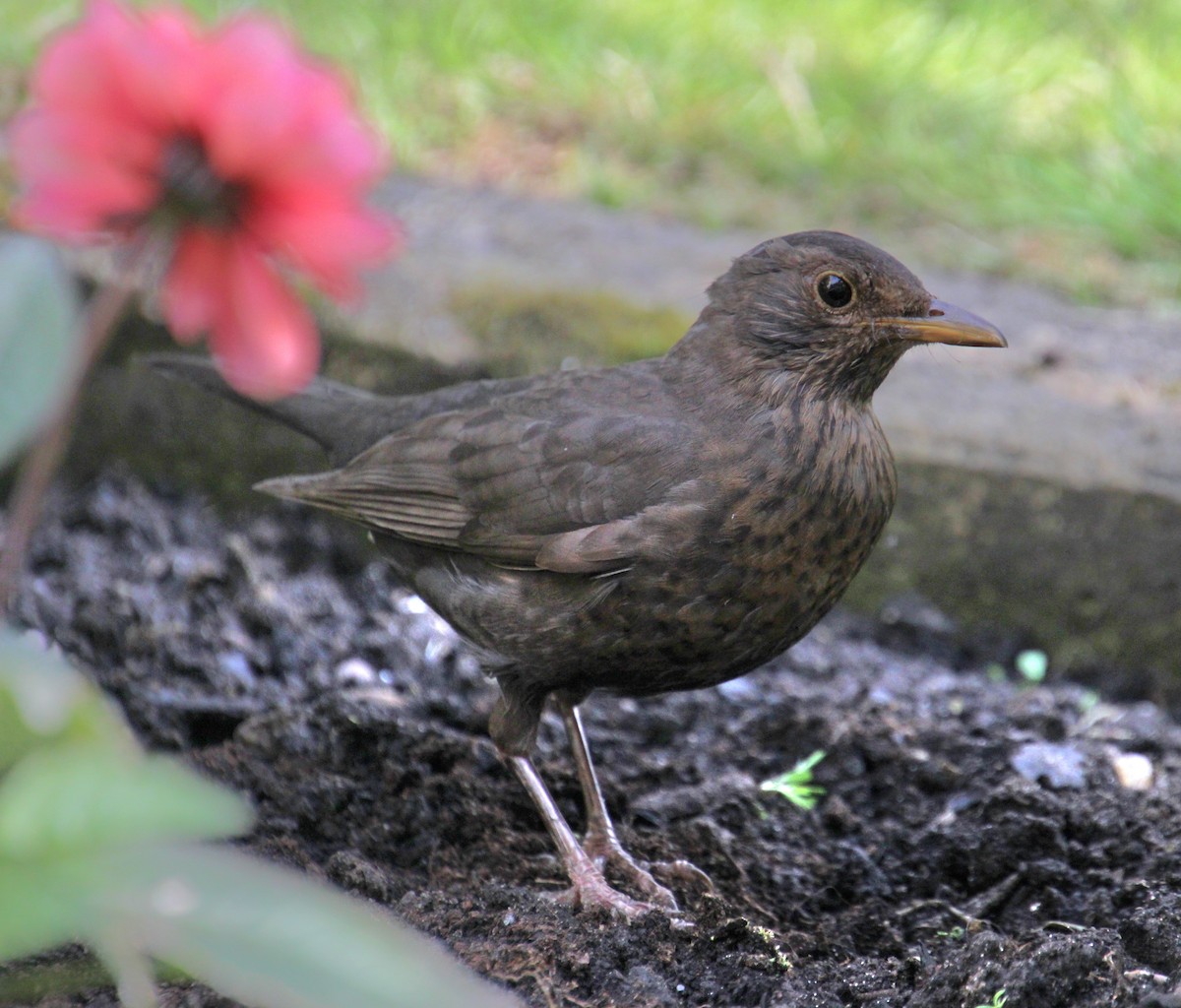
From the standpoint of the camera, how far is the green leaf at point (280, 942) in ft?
4.26

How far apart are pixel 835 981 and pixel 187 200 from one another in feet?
6.14

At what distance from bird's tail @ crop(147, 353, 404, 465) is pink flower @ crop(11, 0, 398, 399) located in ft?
8.32

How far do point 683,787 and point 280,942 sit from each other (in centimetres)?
260

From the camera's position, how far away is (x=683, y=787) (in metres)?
3.84

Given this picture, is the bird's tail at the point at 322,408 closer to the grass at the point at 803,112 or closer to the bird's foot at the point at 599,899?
the bird's foot at the point at 599,899

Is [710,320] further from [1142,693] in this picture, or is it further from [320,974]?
[320,974]

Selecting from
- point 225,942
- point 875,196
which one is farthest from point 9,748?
point 875,196

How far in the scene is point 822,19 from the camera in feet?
27.6

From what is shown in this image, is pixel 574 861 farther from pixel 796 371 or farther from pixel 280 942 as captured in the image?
A: pixel 280 942

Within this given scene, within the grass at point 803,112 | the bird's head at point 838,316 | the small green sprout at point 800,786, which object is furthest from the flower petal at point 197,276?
the grass at point 803,112

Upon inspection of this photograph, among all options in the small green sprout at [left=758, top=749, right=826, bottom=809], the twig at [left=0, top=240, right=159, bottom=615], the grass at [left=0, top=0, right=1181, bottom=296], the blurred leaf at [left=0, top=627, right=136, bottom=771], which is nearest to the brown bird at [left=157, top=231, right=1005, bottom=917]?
the small green sprout at [left=758, top=749, right=826, bottom=809]

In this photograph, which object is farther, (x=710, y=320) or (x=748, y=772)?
(x=748, y=772)

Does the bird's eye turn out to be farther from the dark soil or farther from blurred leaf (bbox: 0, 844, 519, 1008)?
blurred leaf (bbox: 0, 844, 519, 1008)

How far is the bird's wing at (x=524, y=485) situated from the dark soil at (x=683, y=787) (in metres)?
0.52
